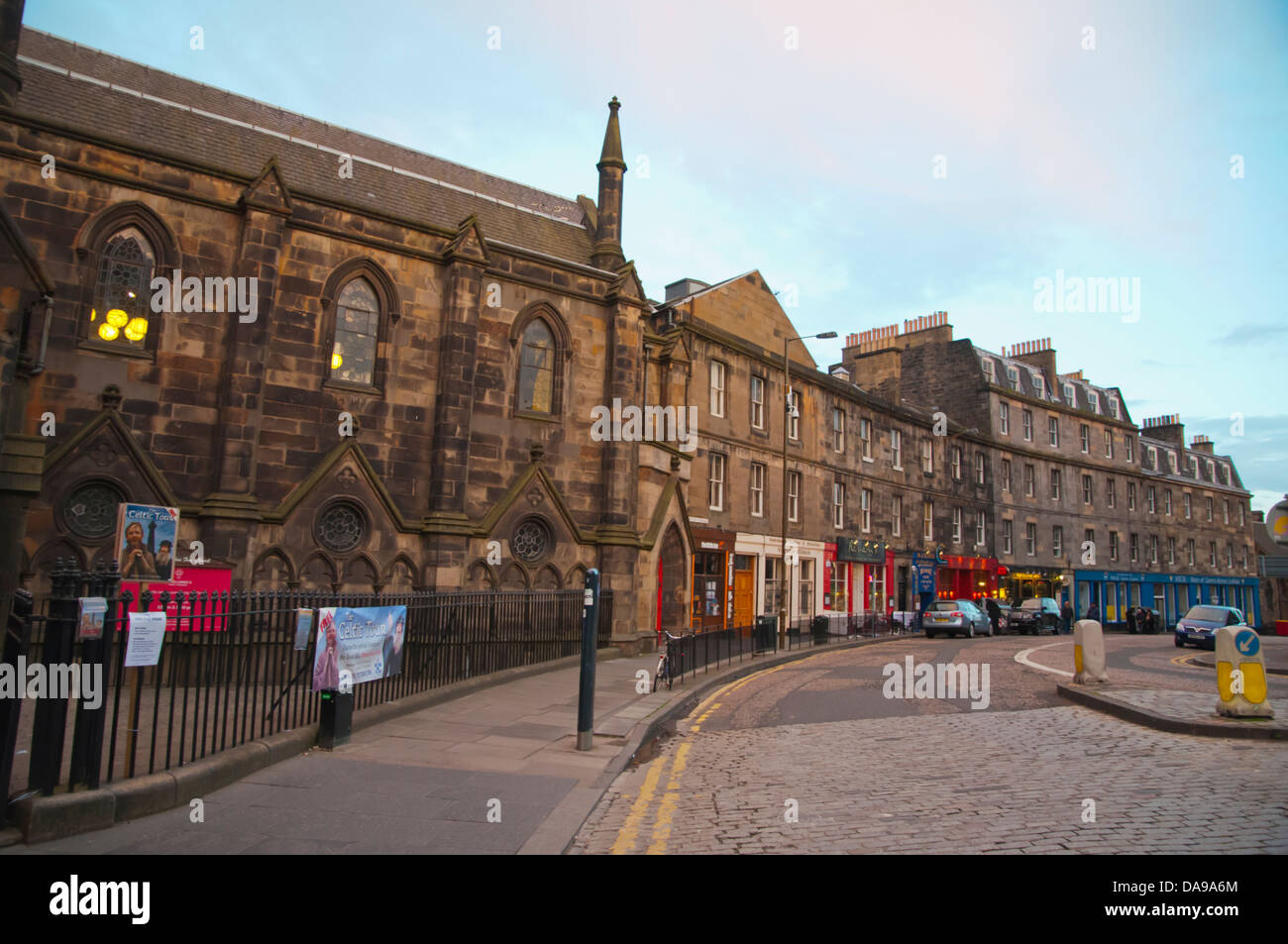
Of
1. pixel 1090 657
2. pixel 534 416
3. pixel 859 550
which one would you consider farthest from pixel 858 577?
pixel 1090 657

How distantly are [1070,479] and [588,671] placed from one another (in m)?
47.7

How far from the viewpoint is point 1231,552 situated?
59.7m

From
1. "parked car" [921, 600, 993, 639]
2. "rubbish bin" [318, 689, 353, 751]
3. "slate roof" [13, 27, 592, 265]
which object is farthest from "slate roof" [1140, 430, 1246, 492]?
"rubbish bin" [318, 689, 353, 751]

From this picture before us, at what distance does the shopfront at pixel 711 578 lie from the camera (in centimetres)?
2638

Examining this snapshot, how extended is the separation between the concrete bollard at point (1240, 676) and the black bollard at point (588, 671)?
25.9 feet

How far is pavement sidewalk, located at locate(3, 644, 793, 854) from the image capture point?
17.3 ft

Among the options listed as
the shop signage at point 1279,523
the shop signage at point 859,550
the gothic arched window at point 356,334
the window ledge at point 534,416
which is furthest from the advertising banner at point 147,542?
the shop signage at point 859,550

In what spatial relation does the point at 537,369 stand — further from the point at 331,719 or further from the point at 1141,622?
the point at 1141,622

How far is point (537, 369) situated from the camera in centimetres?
1992

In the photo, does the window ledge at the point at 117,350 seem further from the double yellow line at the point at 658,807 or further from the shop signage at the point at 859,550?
the shop signage at the point at 859,550
